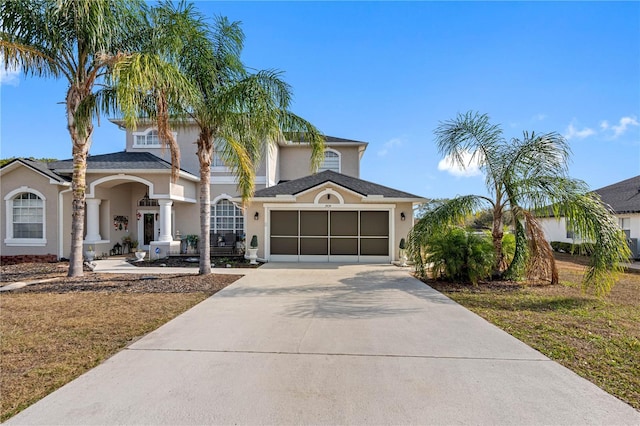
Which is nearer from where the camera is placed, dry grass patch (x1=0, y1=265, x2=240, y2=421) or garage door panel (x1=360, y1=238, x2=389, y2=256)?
dry grass patch (x1=0, y1=265, x2=240, y2=421)

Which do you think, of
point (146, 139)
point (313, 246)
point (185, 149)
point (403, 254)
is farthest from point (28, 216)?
point (403, 254)

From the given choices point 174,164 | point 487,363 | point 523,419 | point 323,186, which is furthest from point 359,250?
point 523,419

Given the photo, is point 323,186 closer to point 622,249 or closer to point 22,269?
point 622,249

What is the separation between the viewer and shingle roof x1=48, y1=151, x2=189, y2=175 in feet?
51.2

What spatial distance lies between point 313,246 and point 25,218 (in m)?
13.6

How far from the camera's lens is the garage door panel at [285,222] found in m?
15.4

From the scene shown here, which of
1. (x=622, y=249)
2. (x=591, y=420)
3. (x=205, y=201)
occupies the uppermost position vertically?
(x=205, y=201)

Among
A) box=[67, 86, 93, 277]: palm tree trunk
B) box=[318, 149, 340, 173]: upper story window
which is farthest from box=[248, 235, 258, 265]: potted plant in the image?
box=[318, 149, 340, 173]: upper story window

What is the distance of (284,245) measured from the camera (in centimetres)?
1541

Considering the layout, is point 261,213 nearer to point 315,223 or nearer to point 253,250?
point 253,250

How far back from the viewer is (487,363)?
177 inches

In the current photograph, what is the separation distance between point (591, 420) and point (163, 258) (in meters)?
16.0

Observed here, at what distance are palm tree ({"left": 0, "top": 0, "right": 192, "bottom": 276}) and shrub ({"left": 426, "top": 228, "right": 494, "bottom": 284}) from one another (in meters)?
9.21

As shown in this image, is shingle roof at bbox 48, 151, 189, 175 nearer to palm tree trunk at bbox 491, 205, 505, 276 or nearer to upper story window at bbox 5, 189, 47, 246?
upper story window at bbox 5, 189, 47, 246
